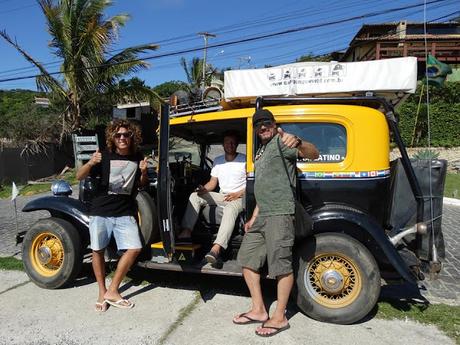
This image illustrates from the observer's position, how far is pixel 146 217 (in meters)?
4.57

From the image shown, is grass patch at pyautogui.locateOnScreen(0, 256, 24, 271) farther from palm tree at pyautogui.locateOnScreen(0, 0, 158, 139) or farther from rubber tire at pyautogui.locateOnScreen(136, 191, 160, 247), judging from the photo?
palm tree at pyautogui.locateOnScreen(0, 0, 158, 139)

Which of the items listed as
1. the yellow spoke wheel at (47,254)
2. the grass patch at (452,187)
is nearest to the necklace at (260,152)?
the yellow spoke wheel at (47,254)

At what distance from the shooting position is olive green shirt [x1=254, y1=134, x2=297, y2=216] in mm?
3680

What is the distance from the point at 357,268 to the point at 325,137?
4.16ft

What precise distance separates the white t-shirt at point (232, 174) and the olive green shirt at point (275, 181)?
108 cm

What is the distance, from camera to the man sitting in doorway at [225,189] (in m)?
4.70

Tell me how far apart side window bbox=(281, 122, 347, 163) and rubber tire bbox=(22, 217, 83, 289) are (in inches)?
103

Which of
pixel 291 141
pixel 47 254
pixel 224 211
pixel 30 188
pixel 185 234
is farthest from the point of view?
pixel 30 188

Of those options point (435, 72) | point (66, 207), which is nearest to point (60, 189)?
point (66, 207)

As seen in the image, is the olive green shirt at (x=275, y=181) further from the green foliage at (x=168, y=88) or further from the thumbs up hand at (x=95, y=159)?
the green foliage at (x=168, y=88)

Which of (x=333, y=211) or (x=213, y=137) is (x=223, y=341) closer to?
(x=333, y=211)

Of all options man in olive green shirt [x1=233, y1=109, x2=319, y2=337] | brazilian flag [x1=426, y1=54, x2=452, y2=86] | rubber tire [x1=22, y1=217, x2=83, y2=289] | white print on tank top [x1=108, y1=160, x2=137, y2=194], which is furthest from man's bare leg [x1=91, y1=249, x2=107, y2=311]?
brazilian flag [x1=426, y1=54, x2=452, y2=86]

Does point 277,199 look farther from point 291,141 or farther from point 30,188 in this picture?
point 30,188

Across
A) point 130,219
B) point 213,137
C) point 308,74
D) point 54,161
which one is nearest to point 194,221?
point 130,219
